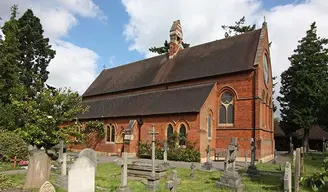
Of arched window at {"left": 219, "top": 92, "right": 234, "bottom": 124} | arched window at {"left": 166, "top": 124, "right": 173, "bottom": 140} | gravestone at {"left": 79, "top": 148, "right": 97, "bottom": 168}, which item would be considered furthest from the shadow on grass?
arched window at {"left": 166, "top": 124, "right": 173, "bottom": 140}

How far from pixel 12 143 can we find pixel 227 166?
1572 centimetres

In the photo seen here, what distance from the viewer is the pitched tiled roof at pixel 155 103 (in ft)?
80.5

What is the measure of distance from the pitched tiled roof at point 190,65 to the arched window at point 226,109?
2.25m

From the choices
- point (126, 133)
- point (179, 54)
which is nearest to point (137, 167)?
point (126, 133)

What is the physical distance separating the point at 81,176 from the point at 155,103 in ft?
65.8

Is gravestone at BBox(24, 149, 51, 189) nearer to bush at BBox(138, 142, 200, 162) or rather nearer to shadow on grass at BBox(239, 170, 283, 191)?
shadow on grass at BBox(239, 170, 283, 191)

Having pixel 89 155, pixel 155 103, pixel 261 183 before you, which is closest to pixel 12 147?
pixel 155 103

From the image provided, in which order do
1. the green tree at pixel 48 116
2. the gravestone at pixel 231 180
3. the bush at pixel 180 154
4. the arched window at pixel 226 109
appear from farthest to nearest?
the arched window at pixel 226 109, the bush at pixel 180 154, the green tree at pixel 48 116, the gravestone at pixel 231 180

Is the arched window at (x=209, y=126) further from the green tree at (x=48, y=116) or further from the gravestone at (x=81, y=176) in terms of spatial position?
the gravestone at (x=81, y=176)

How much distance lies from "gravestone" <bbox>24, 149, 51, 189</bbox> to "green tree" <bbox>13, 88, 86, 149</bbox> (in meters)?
10.9

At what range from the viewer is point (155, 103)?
90.2ft

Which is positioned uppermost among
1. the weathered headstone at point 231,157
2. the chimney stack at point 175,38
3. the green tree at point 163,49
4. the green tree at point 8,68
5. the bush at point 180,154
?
the green tree at point 163,49

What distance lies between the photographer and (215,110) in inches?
1013

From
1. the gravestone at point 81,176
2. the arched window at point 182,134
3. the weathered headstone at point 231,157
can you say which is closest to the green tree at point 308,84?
the arched window at point 182,134
